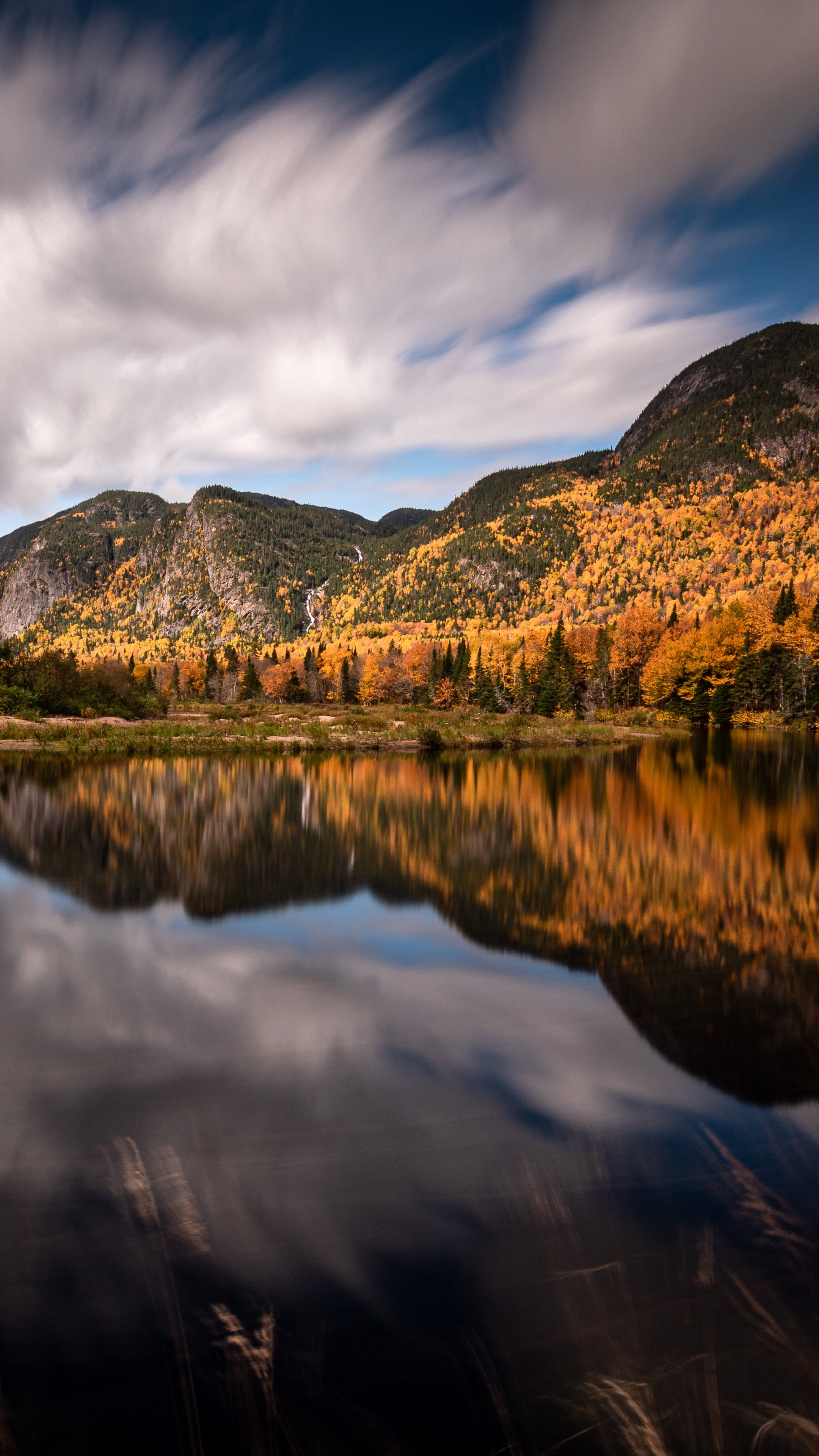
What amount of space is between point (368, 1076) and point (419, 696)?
104777 millimetres

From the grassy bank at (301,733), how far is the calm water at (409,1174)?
34167 mm

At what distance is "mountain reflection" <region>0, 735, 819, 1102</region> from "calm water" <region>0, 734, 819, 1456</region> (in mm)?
92

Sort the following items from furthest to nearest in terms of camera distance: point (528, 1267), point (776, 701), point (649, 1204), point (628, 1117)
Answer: point (776, 701) → point (628, 1117) → point (649, 1204) → point (528, 1267)

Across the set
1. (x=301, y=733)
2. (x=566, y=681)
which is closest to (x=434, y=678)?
(x=566, y=681)

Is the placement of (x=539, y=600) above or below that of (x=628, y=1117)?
above

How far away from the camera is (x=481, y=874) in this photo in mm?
12516

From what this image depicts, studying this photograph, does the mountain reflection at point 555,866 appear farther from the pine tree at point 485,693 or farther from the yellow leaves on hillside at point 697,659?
the pine tree at point 485,693

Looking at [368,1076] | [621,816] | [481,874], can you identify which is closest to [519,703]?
[621,816]

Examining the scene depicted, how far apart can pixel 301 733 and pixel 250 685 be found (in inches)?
2348

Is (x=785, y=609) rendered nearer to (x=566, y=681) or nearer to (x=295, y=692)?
(x=566, y=681)

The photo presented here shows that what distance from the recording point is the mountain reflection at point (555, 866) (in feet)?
22.6

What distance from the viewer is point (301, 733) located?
51.9 metres

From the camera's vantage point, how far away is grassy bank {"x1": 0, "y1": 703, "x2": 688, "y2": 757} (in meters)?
42.7

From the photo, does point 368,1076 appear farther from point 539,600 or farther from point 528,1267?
point 539,600
